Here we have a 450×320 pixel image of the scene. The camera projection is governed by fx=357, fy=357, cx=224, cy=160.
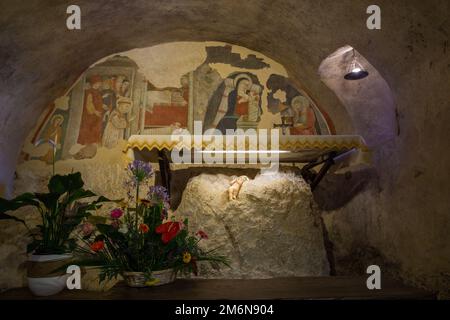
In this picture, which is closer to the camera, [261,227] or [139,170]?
[139,170]

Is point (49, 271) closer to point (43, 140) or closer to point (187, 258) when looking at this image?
Answer: point (187, 258)

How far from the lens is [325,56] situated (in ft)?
14.9

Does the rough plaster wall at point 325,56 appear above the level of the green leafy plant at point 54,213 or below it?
above

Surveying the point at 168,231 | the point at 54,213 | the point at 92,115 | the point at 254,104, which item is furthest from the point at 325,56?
the point at 54,213

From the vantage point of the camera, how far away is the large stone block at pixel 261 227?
158 inches

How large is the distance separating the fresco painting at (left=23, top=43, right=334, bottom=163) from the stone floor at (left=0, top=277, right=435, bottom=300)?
8.09ft

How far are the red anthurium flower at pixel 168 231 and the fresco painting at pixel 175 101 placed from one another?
266 centimetres

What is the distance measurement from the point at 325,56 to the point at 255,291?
3.04m

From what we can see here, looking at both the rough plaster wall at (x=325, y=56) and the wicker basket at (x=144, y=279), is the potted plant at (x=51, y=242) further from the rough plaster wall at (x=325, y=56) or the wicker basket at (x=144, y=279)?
the rough plaster wall at (x=325, y=56)

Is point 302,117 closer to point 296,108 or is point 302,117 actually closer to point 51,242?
point 296,108

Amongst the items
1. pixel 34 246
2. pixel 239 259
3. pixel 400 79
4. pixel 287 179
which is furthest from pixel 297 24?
pixel 34 246

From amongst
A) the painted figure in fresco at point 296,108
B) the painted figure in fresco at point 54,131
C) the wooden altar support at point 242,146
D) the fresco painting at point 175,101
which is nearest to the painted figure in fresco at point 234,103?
the fresco painting at point 175,101

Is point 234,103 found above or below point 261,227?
above

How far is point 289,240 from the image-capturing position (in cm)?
409
